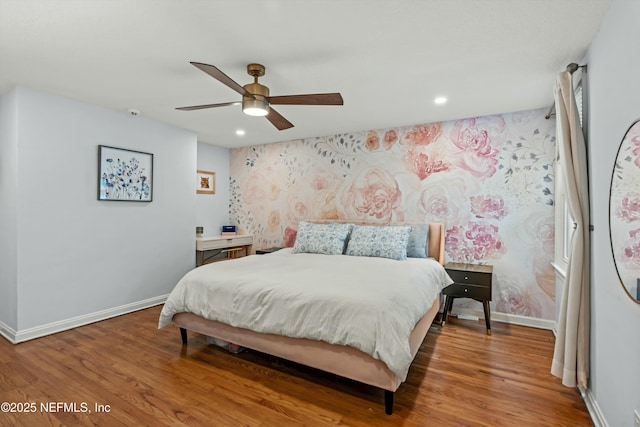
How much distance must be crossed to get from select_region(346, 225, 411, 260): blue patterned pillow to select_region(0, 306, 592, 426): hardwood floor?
3.24 ft

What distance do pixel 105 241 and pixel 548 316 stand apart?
4.83m

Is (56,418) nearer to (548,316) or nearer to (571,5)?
(571,5)

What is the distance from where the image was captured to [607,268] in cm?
165

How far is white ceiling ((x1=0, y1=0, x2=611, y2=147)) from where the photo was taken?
1.73 metres

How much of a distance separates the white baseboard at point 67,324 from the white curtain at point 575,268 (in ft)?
13.5

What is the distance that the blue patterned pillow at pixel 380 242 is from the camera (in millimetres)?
3359

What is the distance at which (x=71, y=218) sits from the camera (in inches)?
124

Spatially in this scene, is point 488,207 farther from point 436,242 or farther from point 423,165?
point 423,165

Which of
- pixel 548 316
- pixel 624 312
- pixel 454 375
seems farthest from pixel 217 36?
pixel 548 316

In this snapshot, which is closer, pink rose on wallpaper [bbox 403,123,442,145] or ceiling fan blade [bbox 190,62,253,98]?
ceiling fan blade [bbox 190,62,253,98]

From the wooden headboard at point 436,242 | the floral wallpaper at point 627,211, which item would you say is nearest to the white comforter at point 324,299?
the wooden headboard at point 436,242

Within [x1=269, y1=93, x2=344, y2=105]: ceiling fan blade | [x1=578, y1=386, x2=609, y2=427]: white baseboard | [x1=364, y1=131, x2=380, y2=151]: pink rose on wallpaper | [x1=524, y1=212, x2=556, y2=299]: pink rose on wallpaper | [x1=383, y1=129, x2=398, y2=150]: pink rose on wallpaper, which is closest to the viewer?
[x1=578, y1=386, x2=609, y2=427]: white baseboard

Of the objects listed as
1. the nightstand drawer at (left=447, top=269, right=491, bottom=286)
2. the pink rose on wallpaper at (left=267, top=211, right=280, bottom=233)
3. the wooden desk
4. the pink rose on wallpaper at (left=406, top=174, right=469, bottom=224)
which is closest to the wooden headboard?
the pink rose on wallpaper at (left=406, top=174, right=469, bottom=224)

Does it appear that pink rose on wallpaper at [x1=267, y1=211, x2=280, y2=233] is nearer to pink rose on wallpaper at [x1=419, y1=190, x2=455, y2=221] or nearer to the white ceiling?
the white ceiling
